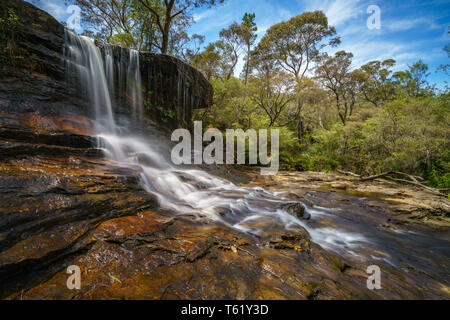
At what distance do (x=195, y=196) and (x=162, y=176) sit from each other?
1.17 m

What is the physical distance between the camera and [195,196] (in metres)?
4.66

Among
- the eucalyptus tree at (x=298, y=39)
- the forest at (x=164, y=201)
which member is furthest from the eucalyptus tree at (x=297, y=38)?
the forest at (x=164, y=201)

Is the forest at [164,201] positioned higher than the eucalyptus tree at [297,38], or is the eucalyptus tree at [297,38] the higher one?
the eucalyptus tree at [297,38]

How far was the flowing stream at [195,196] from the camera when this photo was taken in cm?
309

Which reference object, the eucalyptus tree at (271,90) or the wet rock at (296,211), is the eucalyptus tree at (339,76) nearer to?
the eucalyptus tree at (271,90)

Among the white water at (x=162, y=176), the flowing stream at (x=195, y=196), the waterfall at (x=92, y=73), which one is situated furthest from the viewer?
the waterfall at (x=92, y=73)

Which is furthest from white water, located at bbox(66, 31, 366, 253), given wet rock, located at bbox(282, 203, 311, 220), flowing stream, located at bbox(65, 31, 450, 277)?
wet rock, located at bbox(282, 203, 311, 220)

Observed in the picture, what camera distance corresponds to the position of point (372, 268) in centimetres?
242

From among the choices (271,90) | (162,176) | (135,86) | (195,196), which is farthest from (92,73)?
(271,90)

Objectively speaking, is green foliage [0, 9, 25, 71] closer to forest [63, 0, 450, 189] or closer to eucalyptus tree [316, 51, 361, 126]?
forest [63, 0, 450, 189]

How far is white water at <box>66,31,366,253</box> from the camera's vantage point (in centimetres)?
346

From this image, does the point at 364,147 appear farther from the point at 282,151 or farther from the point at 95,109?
the point at 95,109
